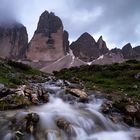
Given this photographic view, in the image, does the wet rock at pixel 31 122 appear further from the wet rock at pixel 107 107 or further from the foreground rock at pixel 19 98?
the wet rock at pixel 107 107

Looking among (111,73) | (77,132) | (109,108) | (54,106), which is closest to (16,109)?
(54,106)

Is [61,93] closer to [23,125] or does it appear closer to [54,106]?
[54,106]

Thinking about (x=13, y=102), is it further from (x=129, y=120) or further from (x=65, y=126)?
(x=129, y=120)

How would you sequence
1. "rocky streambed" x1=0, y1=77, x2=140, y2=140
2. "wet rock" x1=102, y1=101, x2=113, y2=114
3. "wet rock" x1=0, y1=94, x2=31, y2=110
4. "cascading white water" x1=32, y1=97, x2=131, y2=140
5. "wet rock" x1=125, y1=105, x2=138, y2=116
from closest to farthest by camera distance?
"rocky streambed" x1=0, y1=77, x2=140, y2=140 → "cascading white water" x1=32, y1=97, x2=131, y2=140 → "wet rock" x1=0, y1=94, x2=31, y2=110 → "wet rock" x1=125, y1=105, x2=138, y2=116 → "wet rock" x1=102, y1=101, x2=113, y2=114

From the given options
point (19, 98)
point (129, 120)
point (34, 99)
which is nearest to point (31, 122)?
point (19, 98)

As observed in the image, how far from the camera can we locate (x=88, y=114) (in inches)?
955

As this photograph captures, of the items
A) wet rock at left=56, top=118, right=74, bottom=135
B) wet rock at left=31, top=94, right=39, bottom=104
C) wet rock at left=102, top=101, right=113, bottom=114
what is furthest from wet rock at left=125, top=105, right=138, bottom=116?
wet rock at left=31, top=94, right=39, bottom=104

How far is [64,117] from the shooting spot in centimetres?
2208

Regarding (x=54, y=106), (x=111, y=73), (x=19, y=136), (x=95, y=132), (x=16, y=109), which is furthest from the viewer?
(x=111, y=73)

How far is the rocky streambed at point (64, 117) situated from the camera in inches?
764

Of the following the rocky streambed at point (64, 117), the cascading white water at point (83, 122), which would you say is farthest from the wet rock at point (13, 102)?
the cascading white water at point (83, 122)

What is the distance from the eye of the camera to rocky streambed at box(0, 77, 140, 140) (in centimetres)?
1941

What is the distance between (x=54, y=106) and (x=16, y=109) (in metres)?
3.39

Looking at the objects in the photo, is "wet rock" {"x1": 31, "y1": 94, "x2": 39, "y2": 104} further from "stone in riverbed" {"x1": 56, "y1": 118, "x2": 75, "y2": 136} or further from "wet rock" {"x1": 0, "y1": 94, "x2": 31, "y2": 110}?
"stone in riverbed" {"x1": 56, "y1": 118, "x2": 75, "y2": 136}
